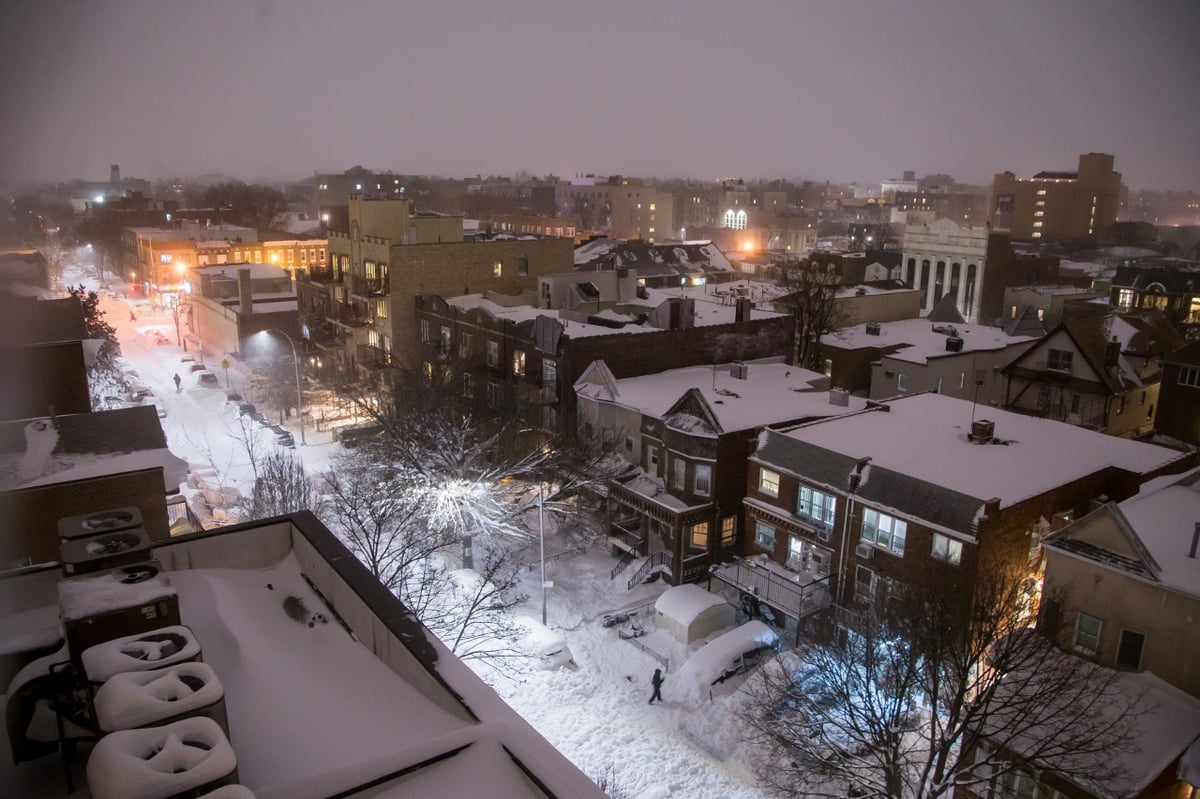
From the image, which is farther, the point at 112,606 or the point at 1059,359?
the point at 1059,359

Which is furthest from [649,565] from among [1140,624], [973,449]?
[1140,624]

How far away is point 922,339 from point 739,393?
17978 millimetres

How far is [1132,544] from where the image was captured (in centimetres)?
1678

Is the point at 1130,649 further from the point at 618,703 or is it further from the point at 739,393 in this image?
the point at 739,393

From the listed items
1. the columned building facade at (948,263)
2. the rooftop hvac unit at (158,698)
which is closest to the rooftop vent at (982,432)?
the rooftop hvac unit at (158,698)

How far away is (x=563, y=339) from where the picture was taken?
32531 millimetres

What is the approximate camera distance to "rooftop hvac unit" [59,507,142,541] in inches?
340

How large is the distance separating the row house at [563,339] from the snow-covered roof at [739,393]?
116 centimetres

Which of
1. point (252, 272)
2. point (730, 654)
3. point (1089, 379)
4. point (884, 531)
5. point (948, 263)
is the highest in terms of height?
point (948, 263)

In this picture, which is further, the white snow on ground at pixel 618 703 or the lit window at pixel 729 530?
the lit window at pixel 729 530

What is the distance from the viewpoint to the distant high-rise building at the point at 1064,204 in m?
127

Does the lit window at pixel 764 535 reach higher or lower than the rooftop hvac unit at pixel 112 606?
lower

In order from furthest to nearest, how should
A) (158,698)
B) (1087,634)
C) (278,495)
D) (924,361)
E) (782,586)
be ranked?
1. (924,361)
2. (278,495)
3. (782,586)
4. (1087,634)
5. (158,698)

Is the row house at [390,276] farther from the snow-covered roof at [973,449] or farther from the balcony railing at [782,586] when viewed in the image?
the snow-covered roof at [973,449]
